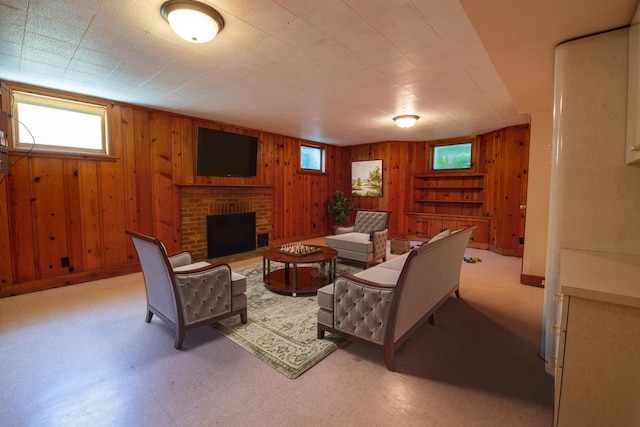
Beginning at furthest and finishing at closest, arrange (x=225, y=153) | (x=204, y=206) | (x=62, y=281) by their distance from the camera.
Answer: (x=225, y=153) → (x=204, y=206) → (x=62, y=281)

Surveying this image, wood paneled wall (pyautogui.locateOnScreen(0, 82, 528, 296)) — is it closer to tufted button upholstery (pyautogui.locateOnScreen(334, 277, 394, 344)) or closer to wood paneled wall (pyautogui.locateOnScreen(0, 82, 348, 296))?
wood paneled wall (pyautogui.locateOnScreen(0, 82, 348, 296))

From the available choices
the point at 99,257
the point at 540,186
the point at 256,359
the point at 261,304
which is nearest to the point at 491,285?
the point at 540,186

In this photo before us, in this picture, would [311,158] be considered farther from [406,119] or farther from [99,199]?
[99,199]

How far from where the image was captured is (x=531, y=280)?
154 inches

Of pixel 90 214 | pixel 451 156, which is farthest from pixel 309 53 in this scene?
pixel 451 156

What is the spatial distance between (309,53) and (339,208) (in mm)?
5273

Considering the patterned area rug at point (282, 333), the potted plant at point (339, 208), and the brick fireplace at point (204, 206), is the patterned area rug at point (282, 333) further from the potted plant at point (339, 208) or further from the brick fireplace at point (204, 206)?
the potted plant at point (339, 208)

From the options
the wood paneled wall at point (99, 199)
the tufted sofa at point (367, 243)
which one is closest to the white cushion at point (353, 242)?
the tufted sofa at point (367, 243)

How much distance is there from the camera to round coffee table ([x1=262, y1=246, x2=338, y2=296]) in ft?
11.3

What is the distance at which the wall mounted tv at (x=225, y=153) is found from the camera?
507cm

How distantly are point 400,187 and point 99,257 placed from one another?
6.29 metres

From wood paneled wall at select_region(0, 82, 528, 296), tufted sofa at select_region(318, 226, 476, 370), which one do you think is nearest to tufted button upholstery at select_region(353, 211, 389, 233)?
wood paneled wall at select_region(0, 82, 528, 296)

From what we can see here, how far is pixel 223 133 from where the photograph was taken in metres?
5.33

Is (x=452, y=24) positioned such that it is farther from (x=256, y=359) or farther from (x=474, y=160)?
(x=474, y=160)
